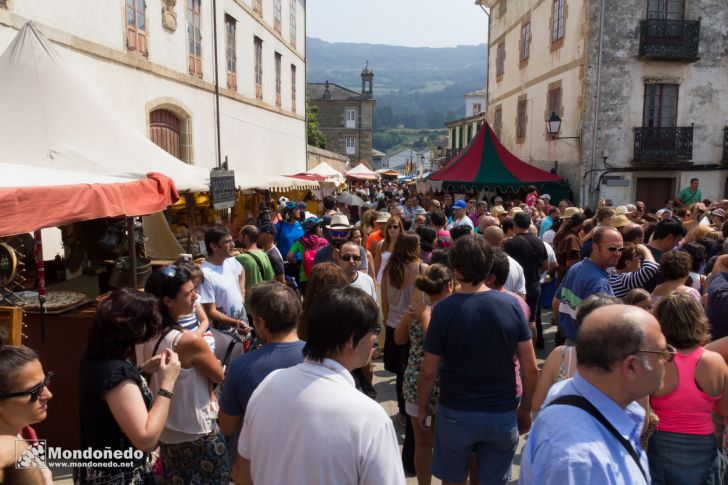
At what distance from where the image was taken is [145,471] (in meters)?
2.79

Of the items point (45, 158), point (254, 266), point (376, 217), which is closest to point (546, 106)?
point (376, 217)

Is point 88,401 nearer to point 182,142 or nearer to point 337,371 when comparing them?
point 337,371

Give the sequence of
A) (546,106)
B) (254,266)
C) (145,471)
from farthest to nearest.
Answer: (546,106)
(254,266)
(145,471)

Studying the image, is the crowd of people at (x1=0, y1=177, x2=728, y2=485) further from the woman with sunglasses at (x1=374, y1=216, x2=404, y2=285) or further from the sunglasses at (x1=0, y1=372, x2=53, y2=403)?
the woman with sunglasses at (x1=374, y1=216, x2=404, y2=285)

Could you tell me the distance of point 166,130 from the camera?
1298 centimetres

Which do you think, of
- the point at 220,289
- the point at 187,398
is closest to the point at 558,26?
the point at 220,289

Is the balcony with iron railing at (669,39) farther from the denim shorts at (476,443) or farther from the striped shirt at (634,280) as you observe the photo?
the denim shorts at (476,443)

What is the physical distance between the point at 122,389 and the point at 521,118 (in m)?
21.3

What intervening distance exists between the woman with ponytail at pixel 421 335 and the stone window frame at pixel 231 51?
46.4ft

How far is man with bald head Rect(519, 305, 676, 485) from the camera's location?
1.64 m

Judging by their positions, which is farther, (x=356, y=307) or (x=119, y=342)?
(x=119, y=342)

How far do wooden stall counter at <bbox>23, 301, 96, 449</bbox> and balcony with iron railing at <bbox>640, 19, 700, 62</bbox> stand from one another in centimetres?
1623

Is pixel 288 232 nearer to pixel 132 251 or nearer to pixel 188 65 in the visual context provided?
pixel 132 251

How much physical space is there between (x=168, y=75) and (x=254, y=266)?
829 centimetres
